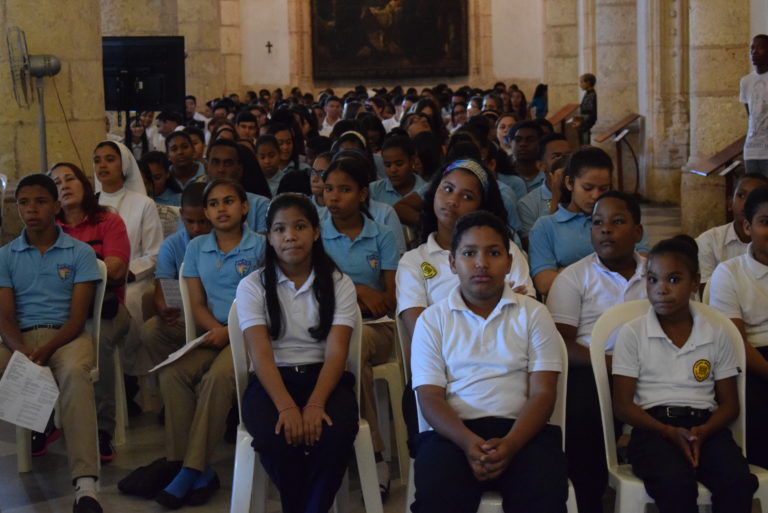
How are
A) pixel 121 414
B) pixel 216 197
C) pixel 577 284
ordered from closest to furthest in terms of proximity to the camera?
pixel 577 284
pixel 216 197
pixel 121 414

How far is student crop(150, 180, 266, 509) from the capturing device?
171 inches

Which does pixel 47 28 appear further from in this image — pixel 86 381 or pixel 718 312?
pixel 718 312

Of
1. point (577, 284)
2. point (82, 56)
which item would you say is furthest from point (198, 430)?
point (82, 56)

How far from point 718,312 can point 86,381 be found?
7.65 feet

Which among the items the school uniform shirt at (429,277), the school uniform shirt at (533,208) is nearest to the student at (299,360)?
the school uniform shirt at (429,277)

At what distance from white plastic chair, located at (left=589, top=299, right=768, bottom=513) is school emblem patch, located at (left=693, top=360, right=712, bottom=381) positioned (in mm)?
105

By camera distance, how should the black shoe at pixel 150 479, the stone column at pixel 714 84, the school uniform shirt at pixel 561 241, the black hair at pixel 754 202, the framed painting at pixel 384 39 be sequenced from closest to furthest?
the black hair at pixel 754 202, the black shoe at pixel 150 479, the school uniform shirt at pixel 561 241, the stone column at pixel 714 84, the framed painting at pixel 384 39

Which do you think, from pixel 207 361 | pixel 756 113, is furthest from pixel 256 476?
pixel 756 113

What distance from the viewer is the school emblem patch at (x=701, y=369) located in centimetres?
A: 362

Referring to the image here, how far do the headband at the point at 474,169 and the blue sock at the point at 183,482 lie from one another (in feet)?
4.79

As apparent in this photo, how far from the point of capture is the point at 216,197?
189 inches

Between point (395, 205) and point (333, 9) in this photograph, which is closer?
point (395, 205)

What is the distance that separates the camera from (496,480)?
3404mm

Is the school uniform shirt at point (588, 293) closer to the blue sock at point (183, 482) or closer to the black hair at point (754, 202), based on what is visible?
the black hair at point (754, 202)
